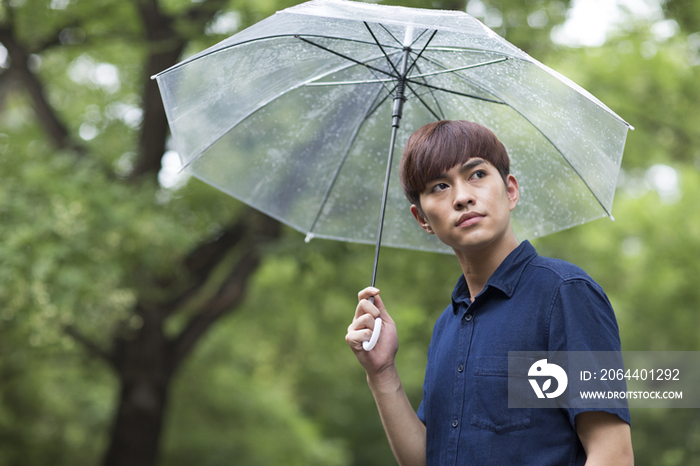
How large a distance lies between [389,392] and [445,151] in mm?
709

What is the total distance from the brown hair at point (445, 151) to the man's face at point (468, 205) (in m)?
0.02

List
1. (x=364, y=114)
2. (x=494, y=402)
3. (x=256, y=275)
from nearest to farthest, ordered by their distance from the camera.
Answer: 1. (x=494, y=402)
2. (x=364, y=114)
3. (x=256, y=275)

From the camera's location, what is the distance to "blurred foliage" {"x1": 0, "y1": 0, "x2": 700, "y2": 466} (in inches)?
232

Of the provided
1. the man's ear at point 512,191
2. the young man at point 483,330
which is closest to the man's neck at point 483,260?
the young man at point 483,330

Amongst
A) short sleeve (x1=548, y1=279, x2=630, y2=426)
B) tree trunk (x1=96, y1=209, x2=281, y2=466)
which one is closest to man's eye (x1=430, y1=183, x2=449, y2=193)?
short sleeve (x1=548, y1=279, x2=630, y2=426)

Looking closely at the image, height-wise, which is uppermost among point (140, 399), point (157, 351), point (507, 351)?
point (507, 351)

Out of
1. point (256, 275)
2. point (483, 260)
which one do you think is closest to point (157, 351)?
point (256, 275)

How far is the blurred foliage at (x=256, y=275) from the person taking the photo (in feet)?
19.3

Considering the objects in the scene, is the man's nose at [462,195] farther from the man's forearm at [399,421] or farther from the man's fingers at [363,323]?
the man's forearm at [399,421]

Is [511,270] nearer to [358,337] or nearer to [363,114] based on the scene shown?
[358,337]

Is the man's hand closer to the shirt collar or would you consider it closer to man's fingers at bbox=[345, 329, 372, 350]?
man's fingers at bbox=[345, 329, 372, 350]

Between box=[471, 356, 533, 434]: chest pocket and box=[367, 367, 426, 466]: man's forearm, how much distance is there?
0.29 meters

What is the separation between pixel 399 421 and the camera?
74.7 inches

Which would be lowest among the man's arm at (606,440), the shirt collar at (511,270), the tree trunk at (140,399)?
the tree trunk at (140,399)
